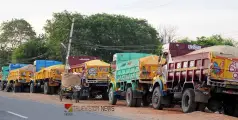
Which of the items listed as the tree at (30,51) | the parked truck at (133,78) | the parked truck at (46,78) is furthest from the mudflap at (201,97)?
the tree at (30,51)

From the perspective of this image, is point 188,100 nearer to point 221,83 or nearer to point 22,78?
point 221,83

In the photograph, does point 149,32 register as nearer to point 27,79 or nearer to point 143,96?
point 27,79

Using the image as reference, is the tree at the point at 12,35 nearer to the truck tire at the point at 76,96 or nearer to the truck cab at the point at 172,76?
the truck tire at the point at 76,96

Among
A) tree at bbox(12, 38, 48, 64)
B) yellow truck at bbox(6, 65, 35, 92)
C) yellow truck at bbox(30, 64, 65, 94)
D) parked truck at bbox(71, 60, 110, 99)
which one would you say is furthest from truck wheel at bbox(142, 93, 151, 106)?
tree at bbox(12, 38, 48, 64)

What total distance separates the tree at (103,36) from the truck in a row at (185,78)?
29152mm

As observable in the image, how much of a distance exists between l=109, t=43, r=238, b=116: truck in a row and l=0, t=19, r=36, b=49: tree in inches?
2565

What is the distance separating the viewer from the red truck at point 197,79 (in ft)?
50.1

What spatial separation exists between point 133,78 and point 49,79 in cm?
1487

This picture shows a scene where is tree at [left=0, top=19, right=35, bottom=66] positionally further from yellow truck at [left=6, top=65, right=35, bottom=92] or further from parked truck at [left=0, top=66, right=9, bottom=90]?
yellow truck at [left=6, top=65, right=35, bottom=92]

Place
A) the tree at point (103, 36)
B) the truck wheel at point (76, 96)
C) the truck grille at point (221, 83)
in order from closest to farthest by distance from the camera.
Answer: the truck grille at point (221, 83) < the truck wheel at point (76, 96) < the tree at point (103, 36)

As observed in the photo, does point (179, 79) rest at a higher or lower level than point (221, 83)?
higher

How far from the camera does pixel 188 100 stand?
16562 mm

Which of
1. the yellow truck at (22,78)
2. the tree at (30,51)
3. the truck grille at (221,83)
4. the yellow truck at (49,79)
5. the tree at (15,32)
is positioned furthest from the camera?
the tree at (15,32)

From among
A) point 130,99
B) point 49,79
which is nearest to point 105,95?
point 49,79
